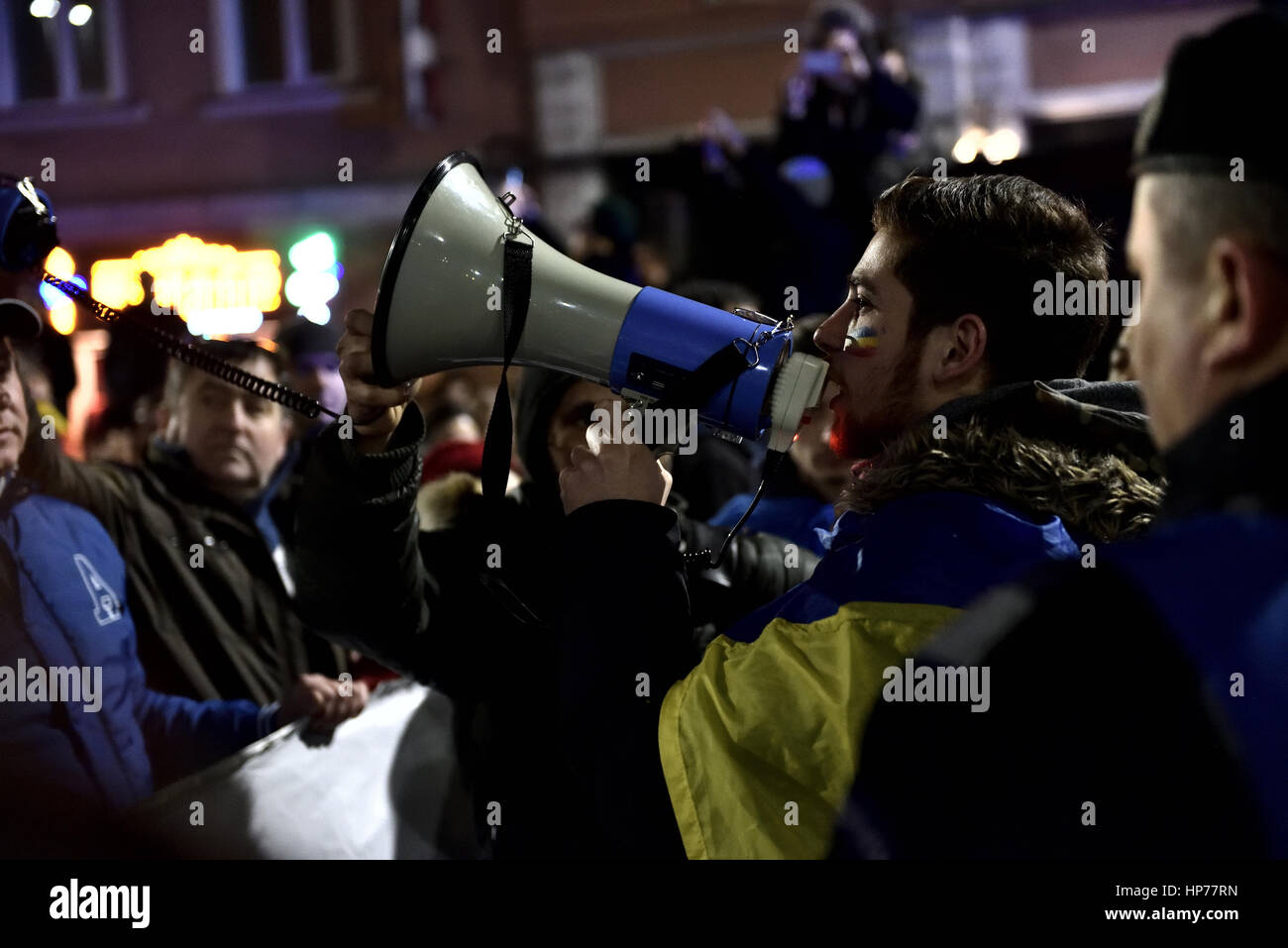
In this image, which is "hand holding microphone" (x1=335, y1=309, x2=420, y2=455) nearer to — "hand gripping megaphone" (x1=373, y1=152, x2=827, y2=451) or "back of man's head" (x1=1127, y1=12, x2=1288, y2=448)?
"hand gripping megaphone" (x1=373, y1=152, x2=827, y2=451)

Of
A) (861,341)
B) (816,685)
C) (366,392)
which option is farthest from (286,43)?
(816,685)

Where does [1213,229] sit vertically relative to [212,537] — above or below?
above

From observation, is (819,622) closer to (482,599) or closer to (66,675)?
(482,599)

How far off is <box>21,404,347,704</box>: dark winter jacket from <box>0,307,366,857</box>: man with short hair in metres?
0.18

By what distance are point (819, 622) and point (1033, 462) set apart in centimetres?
33

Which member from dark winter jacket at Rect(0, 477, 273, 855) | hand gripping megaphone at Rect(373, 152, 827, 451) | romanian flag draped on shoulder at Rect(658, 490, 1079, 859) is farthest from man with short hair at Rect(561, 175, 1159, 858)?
dark winter jacket at Rect(0, 477, 273, 855)

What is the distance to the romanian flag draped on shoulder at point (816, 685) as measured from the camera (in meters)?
1.41

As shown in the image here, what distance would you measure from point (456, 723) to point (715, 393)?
1196mm

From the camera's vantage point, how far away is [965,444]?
1530mm

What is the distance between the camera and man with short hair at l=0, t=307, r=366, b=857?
2.01 meters

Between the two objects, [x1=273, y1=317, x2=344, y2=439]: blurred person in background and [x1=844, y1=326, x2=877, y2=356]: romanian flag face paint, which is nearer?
[x1=844, y1=326, x2=877, y2=356]: romanian flag face paint

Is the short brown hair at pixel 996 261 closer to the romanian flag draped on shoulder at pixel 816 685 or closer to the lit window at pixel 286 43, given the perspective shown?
the romanian flag draped on shoulder at pixel 816 685

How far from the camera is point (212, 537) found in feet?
9.37
